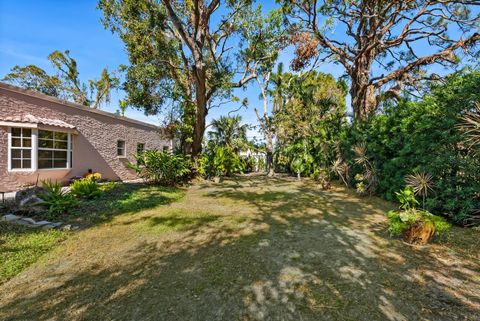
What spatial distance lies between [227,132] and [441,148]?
12.9 meters

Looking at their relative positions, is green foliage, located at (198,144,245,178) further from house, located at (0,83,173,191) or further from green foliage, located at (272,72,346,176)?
house, located at (0,83,173,191)

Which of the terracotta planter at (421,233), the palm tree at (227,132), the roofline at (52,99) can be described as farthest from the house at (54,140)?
the terracotta planter at (421,233)

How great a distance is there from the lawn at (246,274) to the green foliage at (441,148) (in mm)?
805

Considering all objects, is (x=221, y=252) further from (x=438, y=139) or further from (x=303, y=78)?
(x=303, y=78)

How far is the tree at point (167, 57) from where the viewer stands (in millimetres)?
10234

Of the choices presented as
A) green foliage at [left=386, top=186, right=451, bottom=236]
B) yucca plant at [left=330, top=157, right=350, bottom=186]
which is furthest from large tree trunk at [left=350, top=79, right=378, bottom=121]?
green foliage at [left=386, top=186, right=451, bottom=236]

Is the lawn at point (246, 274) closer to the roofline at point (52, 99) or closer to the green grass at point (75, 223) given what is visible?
the green grass at point (75, 223)

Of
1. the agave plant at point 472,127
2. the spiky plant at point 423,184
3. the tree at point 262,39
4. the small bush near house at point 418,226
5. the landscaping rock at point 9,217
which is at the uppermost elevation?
the tree at point 262,39

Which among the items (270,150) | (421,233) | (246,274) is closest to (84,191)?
(246,274)

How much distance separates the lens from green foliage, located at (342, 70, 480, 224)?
4.66 meters

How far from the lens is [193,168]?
1154 centimetres

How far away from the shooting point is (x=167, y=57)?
11164mm

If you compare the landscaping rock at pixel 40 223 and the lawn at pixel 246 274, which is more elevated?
the landscaping rock at pixel 40 223

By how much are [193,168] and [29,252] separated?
8.13 metres
